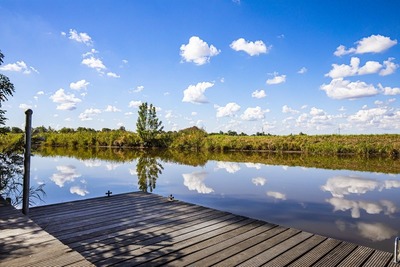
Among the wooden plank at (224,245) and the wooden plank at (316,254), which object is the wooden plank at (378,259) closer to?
the wooden plank at (316,254)

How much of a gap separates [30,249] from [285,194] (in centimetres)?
793

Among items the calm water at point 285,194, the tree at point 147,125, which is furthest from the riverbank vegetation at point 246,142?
the calm water at point 285,194

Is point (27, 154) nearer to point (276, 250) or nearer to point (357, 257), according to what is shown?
point (276, 250)

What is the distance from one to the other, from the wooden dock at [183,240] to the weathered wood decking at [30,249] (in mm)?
23

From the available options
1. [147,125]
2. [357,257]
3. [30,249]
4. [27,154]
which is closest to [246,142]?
[147,125]

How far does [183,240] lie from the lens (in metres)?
3.66

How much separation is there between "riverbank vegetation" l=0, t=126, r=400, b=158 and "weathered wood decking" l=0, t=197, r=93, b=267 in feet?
83.7

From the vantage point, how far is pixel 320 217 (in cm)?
650

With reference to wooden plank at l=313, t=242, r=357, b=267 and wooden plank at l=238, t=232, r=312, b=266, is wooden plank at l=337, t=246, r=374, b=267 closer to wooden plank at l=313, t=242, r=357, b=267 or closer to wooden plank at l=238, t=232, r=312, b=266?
wooden plank at l=313, t=242, r=357, b=267

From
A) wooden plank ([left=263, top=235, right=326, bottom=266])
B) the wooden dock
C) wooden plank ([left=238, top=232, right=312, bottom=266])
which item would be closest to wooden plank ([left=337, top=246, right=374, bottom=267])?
the wooden dock

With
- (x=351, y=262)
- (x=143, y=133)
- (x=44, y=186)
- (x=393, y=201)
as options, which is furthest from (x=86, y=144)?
(x=351, y=262)

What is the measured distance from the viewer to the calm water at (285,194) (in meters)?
5.96

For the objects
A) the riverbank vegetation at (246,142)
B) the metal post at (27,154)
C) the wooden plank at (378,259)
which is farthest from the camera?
the riverbank vegetation at (246,142)

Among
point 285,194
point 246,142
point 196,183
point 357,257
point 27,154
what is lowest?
point 285,194
